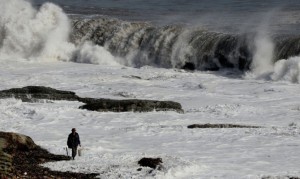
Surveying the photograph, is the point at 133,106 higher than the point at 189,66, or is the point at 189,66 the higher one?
the point at 189,66

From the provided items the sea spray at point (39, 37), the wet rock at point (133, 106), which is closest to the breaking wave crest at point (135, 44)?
the sea spray at point (39, 37)

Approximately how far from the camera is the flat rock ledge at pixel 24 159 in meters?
22.3

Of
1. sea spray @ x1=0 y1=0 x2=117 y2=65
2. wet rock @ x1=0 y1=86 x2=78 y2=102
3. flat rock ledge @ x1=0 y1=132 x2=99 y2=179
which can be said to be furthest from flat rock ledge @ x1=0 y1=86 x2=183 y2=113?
sea spray @ x1=0 y1=0 x2=117 y2=65

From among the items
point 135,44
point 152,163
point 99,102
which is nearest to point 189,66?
point 135,44

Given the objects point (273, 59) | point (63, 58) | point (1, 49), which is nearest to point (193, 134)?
point (273, 59)

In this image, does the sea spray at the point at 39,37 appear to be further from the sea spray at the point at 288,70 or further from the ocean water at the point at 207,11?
the sea spray at the point at 288,70

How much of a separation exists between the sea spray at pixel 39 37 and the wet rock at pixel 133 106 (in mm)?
20464

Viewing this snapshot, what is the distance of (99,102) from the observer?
3522cm

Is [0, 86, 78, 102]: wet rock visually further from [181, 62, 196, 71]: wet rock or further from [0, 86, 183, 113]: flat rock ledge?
[181, 62, 196, 71]: wet rock

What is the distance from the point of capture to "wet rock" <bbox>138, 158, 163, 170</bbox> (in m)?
23.4

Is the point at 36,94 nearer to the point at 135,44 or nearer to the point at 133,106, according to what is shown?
the point at 133,106

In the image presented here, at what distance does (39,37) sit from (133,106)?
2793 centimetres

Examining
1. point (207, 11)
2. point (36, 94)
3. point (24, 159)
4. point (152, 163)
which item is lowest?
point (24, 159)

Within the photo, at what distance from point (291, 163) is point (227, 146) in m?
3.44
